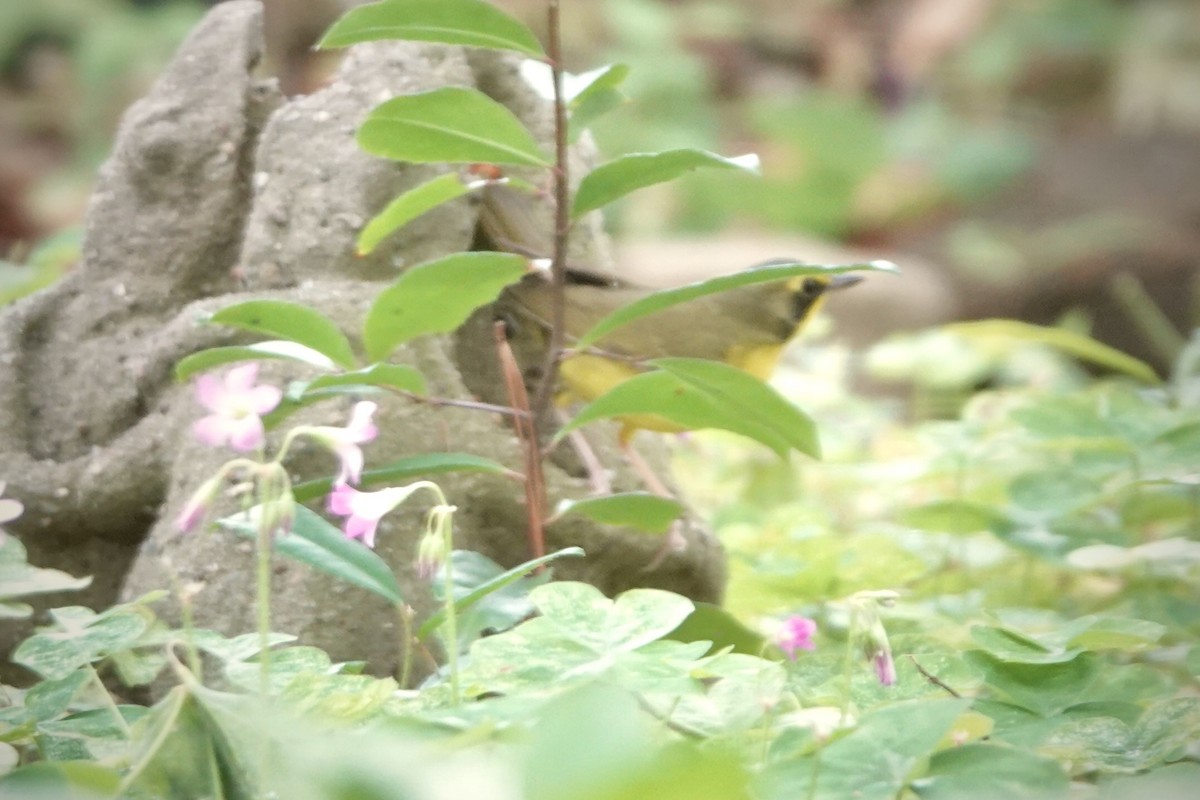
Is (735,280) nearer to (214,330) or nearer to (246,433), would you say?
Result: (246,433)

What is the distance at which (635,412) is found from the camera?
48.5 inches

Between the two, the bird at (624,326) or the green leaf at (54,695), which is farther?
the bird at (624,326)

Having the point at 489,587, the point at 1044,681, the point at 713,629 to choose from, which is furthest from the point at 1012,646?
the point at 489,587

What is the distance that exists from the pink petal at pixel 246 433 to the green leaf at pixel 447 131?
0.30 meters

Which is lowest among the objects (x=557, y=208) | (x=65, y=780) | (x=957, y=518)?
(x=957, y=518)

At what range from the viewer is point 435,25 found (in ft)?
3.79

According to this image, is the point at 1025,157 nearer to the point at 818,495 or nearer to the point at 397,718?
the point at 818,495

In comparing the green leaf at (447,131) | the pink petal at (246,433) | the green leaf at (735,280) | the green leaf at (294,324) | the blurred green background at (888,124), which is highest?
the green leaf at (447,131)

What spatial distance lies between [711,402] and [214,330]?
581 millimetres

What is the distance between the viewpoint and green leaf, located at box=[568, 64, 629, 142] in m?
1.23

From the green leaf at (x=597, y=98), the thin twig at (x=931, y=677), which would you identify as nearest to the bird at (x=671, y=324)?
the green leaf at (x=597, y=98)

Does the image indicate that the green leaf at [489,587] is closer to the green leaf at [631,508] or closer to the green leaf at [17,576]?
the green leaf at [631,508]

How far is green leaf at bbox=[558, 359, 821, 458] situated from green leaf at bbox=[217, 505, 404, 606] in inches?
9.1

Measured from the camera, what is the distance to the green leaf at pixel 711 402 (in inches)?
48.0
